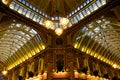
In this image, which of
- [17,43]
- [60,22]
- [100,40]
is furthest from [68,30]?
[60,22]

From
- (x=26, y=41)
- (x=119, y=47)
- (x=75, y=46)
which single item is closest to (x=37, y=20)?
(x=26, y=41)

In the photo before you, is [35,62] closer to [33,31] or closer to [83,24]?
[33,31]

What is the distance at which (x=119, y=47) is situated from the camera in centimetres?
3400

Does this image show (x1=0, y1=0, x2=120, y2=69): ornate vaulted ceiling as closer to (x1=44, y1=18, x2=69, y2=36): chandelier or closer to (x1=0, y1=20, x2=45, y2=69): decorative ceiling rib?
(x1=0, y1=20, x2=45, y2=69): decorative ceiling rib

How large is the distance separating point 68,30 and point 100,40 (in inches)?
352

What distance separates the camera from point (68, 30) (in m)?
25.2

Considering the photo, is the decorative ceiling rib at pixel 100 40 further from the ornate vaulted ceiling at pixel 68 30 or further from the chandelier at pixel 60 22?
the chandelier at pixel 60 22

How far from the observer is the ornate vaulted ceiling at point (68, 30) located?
23.4 m

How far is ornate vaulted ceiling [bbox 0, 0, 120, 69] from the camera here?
23.4 m

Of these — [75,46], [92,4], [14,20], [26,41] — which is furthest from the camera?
[26,41]

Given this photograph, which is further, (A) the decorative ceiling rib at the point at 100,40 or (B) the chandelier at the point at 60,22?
(A) the decorative ceiling rib at the point at 100,40

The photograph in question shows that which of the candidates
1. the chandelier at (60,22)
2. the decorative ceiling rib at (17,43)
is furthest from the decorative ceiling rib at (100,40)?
the chandelier at (60,22)

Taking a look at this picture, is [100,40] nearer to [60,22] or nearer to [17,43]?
[17,43]

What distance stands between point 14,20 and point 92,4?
478 inches
